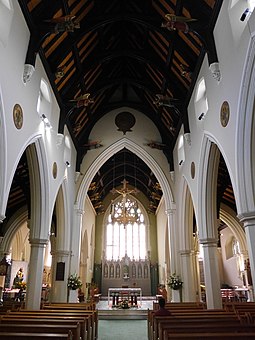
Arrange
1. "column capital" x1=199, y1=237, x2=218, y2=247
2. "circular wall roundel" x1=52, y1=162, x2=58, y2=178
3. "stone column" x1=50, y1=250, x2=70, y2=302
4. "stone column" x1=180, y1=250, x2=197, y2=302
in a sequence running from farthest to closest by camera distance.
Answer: "stone column" x1=50, y1=250, x2=70, y2=302
"stone column" x1=180, y1=250, x2=197, y2=302
"circular wall roundel" x1=52, y1=162, x2=58, y2=178
"column capital" x1=199, y1=237, x2=218, y2=247

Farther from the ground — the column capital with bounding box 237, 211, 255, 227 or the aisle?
the column capital with bounding box 237, 211, 255, 227

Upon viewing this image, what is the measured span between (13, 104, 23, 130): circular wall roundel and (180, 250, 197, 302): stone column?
8559mm

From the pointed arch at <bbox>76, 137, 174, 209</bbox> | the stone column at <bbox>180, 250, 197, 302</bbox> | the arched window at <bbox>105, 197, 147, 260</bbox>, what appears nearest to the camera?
the stone column at <bbox>180, 250, 197, 302</bbox>

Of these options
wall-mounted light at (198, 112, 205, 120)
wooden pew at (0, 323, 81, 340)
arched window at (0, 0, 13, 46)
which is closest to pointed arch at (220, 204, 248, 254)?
wall-mounted light at (198, 112, 205, 120)

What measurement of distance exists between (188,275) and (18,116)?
8.95 metres

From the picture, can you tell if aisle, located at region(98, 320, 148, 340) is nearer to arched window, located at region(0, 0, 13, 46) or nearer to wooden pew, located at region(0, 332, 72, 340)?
wooden pew, located at region(0, 332, 72, 340)

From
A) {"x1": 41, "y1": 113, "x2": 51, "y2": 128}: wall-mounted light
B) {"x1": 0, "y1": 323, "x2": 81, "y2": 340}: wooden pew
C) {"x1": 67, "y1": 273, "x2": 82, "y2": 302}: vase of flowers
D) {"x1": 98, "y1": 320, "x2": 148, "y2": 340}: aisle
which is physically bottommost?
{"x1": 98, "y1": 320, "x2": 148, "y2": 340}: aisle

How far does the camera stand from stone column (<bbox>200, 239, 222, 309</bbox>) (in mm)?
8578

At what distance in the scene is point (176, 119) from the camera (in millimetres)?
12805

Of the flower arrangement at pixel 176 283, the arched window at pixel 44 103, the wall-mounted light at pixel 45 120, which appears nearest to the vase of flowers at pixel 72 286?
the flower arrangement at pixel 176 283

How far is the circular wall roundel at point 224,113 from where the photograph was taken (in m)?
6.84

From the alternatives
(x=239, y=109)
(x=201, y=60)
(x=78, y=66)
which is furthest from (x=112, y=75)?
(x=239, y=109)

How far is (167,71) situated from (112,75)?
344cm

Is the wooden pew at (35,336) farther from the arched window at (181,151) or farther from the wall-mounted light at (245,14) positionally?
the arched window at (181,151)
